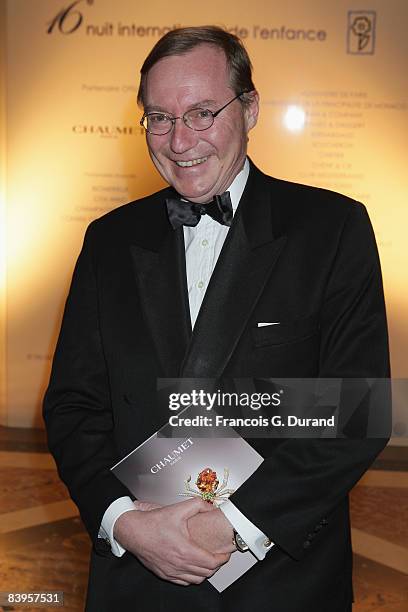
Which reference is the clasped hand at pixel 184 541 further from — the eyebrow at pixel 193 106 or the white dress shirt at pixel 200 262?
the eyebrow at pixel 193 106

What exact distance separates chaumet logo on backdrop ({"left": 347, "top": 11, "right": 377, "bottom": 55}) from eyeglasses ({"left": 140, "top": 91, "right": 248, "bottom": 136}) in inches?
180

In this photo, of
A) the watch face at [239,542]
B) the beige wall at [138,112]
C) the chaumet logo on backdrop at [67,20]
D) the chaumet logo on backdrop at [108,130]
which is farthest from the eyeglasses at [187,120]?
the chaumet logo on backdrop at [67,20]

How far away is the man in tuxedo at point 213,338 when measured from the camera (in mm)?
1672

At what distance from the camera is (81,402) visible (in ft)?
6.25

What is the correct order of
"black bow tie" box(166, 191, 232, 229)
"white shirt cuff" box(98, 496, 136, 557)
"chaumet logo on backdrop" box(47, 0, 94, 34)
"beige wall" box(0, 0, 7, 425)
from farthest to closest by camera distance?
1. "beige wall" box(0, 0, 7, 425)
2. "chaumet logo on backdrop" box(47, 0, 94, 34)
3. "black bow tie" box(166, 191, 232, 229)
4. "white shirt cuff" box(98, 496, 136, 557)

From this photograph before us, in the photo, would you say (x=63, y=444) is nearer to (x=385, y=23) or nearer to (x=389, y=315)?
(x=389, y=315)

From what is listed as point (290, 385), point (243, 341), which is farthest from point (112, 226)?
point (290, 385)

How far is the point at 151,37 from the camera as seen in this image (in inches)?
242

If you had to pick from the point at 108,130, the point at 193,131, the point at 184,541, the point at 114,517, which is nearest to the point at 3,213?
the point at 108,130

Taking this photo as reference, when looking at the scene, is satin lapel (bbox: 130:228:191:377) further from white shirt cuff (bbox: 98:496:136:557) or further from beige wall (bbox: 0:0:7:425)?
beige wall (bbox: 0:0:7:425)

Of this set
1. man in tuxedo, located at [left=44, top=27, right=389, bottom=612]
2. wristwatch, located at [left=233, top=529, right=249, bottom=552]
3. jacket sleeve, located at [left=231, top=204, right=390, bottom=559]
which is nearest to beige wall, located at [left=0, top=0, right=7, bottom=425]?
man in tuxedo, located at [left=44, top=27, right=389, bottom=612]

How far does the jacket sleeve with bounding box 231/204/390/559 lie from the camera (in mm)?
1653

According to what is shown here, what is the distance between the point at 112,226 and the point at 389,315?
175 inches

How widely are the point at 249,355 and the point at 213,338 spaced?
3.1 inches
